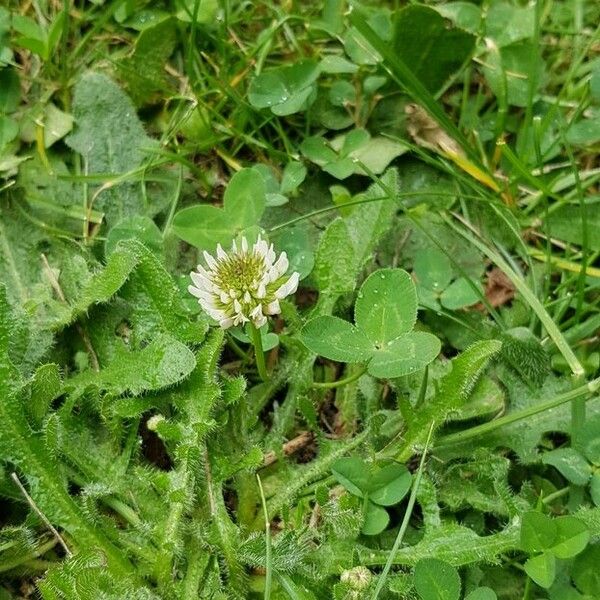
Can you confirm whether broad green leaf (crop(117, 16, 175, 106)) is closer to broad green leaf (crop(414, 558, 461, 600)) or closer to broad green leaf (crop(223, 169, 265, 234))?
broad green leaf (crop(223, 169, 265, 234))

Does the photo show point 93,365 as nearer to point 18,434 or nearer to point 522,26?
point 18,434

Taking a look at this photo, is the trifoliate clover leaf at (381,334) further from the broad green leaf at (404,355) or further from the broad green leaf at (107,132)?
the broad green leaf at (107,132)

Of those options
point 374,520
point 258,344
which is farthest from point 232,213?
point 374,520

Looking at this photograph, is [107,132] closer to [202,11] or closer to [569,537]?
[202,11]

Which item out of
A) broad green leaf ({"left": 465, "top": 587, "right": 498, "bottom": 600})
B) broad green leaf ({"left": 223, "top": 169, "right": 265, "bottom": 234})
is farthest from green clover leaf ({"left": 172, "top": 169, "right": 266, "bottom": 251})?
broad green leaf ({"left": 465, "top": 587, "right": 498, "bottom": 600})

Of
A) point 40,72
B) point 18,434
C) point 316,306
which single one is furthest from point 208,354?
point 40,72

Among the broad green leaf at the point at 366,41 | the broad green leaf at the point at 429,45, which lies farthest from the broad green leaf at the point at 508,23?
the broad green leaf at the point at 366,41
